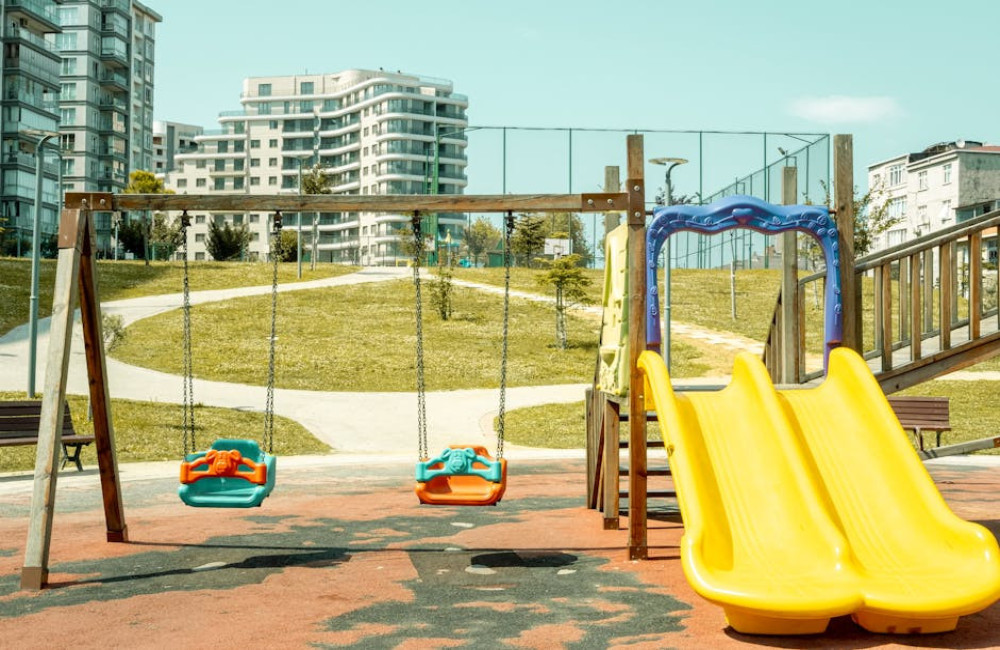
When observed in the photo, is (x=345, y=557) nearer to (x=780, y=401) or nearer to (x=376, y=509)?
Answer: (x=376, y=509)

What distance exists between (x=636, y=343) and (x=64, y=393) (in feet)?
15.5

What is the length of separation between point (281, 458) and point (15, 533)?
832 cm

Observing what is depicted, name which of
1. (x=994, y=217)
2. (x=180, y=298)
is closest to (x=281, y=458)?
(x=994, y=217)

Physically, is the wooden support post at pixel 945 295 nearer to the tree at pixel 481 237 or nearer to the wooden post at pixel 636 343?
the wooden post at pixel 636 343

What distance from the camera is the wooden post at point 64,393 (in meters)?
7.80

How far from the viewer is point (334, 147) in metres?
133

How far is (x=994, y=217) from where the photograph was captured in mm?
9594

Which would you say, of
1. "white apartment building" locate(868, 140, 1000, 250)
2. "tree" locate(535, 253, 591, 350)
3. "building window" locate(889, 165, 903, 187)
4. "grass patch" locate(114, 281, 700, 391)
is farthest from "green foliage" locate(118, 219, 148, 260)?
"building window" locate(889, 165, 903, 187)

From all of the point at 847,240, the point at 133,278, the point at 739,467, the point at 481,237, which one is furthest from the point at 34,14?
the point at 739,467

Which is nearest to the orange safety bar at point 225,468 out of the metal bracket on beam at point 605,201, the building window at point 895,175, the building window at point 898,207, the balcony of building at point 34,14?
the metal bracket on beam at point 605,201

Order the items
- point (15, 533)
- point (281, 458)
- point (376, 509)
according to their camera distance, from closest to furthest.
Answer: point (15, 533) → point (376, 509) → point (281, 458)

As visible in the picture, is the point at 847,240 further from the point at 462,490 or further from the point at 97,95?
the point at 97,95

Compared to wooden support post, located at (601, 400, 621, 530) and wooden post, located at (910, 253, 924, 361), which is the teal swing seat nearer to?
wooden support post, located at (601, 400, 621, 530)

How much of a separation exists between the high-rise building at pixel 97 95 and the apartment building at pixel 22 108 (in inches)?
776
